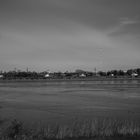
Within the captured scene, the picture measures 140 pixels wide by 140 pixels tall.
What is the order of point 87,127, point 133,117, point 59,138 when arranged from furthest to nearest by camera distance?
point 133,117, point 87,127, point 59,138

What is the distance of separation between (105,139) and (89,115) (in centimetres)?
829

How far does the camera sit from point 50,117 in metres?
19.5

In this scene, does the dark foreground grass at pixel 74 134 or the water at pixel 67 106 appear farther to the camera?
the water at pixel 67 106

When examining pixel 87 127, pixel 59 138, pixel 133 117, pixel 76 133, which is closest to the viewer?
pixel 59 138

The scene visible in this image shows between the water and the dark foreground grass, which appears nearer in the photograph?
the dark foreground grass

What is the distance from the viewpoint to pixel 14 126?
43.7 feet

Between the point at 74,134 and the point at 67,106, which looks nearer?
the point at 74,134

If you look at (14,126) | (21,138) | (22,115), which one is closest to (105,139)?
(21,138)

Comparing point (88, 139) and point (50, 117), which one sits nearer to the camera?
point (88, 139)

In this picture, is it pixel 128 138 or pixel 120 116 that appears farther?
pixel 120 116

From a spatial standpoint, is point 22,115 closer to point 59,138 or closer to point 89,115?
point 89,115

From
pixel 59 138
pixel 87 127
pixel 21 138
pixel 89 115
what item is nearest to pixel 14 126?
pixel 21 138

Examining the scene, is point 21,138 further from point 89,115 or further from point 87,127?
point 89,115

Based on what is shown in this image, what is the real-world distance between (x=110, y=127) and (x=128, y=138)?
103 inches
